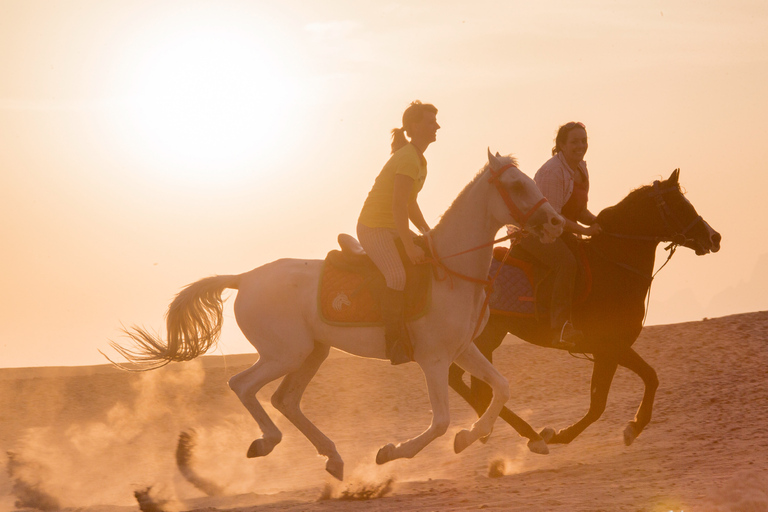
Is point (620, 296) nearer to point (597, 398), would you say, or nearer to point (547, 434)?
point (597, 398)

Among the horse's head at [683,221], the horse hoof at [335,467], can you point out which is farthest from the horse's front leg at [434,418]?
the horse's head at [683,221]

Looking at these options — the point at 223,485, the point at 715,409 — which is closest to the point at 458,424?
the point at 715,409

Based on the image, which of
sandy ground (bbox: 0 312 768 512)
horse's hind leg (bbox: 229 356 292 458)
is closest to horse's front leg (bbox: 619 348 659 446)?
sandy ground (bbox: 0 312 768 512)

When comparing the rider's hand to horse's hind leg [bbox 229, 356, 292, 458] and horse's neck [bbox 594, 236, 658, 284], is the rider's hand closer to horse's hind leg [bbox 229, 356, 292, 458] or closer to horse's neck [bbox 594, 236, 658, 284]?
horse's neck [bbox 594, 236, 658, 284]

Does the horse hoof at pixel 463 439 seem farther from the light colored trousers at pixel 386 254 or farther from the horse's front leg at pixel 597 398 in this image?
the horse's front leg at pixel 597 398

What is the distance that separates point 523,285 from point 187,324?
3.48 metres

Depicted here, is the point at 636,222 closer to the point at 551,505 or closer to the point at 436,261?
the point at 436,261

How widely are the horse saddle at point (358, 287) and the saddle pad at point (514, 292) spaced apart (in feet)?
6.77

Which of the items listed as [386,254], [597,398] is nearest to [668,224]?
[597,398]

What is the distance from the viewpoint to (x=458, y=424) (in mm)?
14906

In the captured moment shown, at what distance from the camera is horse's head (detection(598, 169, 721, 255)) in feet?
29.8

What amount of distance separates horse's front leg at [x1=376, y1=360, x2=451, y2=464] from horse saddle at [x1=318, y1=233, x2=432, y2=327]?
48 centimetres

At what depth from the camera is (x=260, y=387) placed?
7848mm

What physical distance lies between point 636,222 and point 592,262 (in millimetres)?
628
